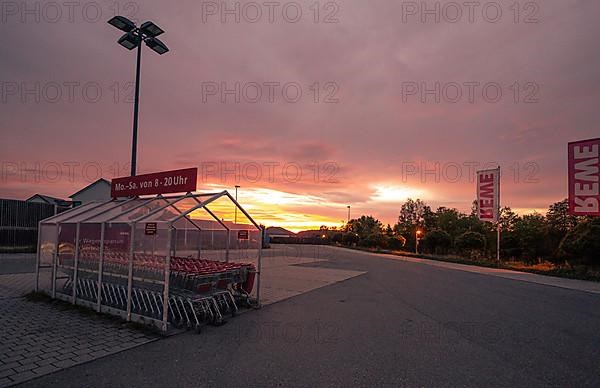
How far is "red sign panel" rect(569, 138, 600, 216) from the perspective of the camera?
59.6 ft

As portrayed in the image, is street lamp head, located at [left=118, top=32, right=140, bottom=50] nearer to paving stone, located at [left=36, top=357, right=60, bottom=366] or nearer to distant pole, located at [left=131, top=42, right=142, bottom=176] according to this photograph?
distant pole, located at [left=131, top=42, right=142, bottom=176]

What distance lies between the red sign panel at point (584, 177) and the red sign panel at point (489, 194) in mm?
5367

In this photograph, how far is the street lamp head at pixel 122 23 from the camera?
9.98 metres

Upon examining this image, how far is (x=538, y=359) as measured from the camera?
5.63 meters

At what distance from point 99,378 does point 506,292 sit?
1209cm

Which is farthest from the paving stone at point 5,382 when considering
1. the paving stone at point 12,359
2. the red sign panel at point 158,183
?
the red sign panel at point 158,183

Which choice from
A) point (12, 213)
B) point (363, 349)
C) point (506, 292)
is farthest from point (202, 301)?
point (12, 213)

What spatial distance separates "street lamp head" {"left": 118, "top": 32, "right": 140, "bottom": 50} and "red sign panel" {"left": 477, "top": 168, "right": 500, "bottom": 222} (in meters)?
22.5

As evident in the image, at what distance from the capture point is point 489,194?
2469 centimetres

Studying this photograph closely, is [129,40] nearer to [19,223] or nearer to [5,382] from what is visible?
[5,382]

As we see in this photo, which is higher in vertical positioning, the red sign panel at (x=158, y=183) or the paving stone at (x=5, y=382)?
the red sign panel at (x=158, y=183)

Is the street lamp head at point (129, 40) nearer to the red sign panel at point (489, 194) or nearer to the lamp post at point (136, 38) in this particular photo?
the lamp post at point (136, 38)

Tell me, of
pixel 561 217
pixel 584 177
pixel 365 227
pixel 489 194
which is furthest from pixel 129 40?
pixel 365 227

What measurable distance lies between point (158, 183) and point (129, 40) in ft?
15.7
